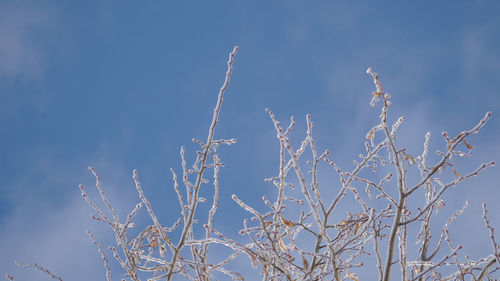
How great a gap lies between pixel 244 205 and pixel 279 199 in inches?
31.5

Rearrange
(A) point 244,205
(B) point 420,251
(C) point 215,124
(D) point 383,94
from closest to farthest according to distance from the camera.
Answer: (D) point 383,94
(A) point 244,205
(C) point 215,124
(B) point 420,251

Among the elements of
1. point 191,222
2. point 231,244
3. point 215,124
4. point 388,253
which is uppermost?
point 215,124

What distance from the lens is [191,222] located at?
354cm

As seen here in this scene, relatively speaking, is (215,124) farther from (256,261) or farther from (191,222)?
(256,261)

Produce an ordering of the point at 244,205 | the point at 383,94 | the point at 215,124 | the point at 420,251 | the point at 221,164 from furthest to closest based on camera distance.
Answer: the point at 420,251 < the point at 221,164 < the point at 215,124 < the point at 244,205 < the point at 383,94

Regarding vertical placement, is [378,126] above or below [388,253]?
above

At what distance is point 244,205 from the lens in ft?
10.1

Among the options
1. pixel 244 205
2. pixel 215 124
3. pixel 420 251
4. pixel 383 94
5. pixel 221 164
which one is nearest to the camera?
pixel 383 94

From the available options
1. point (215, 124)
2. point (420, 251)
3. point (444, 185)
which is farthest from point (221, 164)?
point (420, 251)

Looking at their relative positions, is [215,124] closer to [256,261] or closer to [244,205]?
[244,205]

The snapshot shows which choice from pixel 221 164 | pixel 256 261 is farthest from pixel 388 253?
pixel 221 164

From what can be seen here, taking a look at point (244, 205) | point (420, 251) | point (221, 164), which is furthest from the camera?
point (420, 251)

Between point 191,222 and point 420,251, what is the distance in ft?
8.19

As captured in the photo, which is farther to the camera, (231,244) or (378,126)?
(231,244)
